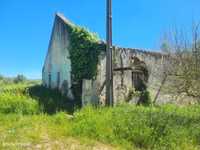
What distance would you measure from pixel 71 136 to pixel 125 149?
176 centimetres

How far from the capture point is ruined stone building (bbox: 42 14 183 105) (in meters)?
15.4

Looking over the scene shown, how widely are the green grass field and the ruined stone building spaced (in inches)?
106

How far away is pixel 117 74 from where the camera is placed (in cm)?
1580

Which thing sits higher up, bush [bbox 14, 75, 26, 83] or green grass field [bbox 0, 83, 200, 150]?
bush [bbox 14, 75, 26, 83]

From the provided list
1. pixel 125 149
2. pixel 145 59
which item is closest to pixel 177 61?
pixel 145 59

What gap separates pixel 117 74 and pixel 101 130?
571 cm

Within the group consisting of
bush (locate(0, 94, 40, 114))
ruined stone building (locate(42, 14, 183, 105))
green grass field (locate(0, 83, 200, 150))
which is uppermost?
ruined stone building (locate(42, 14, 183, 105))

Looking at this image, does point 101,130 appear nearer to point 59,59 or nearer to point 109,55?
point 109,55

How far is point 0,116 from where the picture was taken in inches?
473

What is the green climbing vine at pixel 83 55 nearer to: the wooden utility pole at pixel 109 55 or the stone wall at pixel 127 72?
the stone wall at pixel 127 72

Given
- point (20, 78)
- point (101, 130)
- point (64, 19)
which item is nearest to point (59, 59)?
point (64, 19)

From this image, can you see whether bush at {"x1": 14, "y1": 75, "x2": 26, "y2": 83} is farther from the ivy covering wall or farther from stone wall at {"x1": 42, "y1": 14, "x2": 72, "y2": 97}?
the ivy covering wall

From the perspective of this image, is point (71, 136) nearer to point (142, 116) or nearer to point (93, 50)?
point (142, 116)

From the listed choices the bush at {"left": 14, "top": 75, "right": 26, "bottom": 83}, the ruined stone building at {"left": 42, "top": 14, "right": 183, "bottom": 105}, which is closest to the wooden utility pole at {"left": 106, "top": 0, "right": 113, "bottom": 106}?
the ruined stone building at {"left": 42, "top": 14, "right": 183, "bottom": 105}
